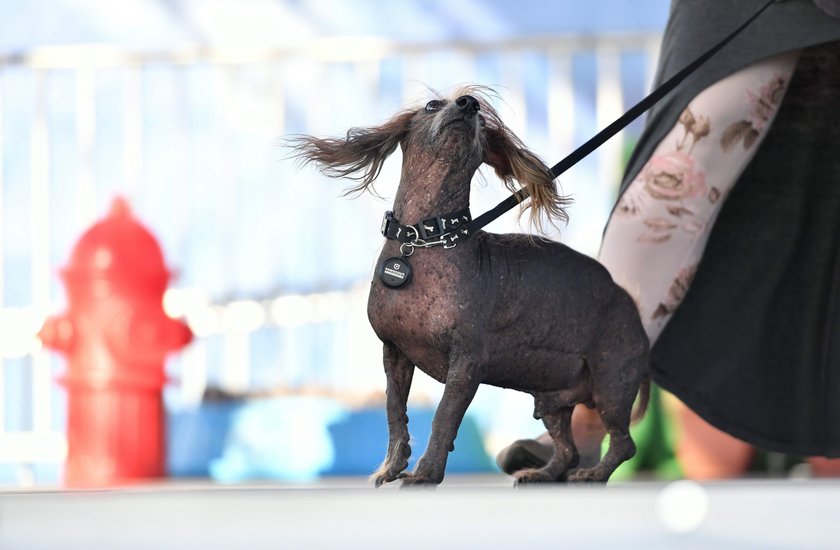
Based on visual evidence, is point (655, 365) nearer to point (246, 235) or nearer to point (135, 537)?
point (135, 537)

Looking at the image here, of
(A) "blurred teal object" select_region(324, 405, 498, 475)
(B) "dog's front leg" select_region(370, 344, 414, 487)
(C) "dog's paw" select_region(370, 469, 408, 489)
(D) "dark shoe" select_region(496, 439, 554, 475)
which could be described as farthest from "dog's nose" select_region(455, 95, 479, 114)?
(A) "blurred teal object" select_region(324, 405, 498, 475)

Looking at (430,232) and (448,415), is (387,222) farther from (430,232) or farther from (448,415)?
(448,415)

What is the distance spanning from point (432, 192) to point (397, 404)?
20 centimetres

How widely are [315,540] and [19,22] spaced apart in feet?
14.0

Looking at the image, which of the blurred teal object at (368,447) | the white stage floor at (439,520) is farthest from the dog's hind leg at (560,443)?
the blurred teal object at (368,447)

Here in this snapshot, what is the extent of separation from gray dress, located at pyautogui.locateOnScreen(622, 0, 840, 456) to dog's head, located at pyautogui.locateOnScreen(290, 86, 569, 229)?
609 millimetres

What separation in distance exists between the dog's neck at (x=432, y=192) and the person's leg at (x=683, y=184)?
0.50 metres

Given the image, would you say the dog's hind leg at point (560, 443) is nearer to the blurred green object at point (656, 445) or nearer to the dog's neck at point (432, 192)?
the dog's neck at point (432, 192)

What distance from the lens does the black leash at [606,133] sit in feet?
3.62

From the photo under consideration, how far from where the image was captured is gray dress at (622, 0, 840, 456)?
174 centimetres

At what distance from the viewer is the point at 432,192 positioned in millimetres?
A: 1073

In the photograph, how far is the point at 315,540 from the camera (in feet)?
2.08

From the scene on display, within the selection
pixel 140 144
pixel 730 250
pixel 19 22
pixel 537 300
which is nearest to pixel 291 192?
pixel 140 144

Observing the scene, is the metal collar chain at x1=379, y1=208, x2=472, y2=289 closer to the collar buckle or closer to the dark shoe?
the collar buckle
